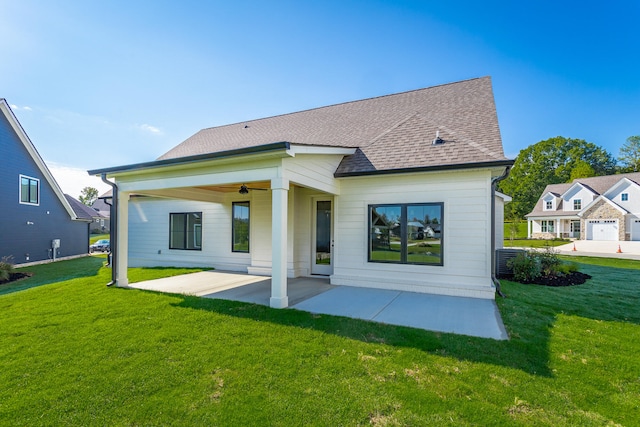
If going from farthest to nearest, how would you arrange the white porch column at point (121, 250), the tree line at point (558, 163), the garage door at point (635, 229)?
the tree line at point (558, 163) < the garage door at point (635, 229) < the white porch column at point (121, 250)

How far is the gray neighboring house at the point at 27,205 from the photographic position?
42.3 ft

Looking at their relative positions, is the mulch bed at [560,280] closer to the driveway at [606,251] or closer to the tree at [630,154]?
the driveway at [606,251]

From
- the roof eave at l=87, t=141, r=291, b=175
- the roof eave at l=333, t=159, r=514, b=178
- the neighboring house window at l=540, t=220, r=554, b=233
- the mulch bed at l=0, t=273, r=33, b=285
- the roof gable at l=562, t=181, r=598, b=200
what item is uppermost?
the roof gable at l=562, t=181, r=598, b=200

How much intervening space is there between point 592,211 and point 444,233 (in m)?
33.0

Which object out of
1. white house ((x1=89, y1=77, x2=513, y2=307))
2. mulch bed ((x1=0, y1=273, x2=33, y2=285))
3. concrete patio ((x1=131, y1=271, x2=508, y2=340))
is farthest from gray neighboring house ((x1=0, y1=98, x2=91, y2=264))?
concrete patio ((x1=131, y1=271, x2=508, y2=340))

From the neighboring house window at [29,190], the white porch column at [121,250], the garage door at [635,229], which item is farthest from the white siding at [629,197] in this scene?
the neighboring house window at [29,190]

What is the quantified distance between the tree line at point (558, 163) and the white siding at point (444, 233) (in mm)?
47586

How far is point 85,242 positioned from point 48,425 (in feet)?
64.9

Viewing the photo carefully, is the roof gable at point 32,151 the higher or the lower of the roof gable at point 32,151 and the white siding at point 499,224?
the higher

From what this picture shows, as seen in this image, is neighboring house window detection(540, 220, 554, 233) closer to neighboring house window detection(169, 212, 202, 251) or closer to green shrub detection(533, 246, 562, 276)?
green shrub detection(533, 246, 562, 276)

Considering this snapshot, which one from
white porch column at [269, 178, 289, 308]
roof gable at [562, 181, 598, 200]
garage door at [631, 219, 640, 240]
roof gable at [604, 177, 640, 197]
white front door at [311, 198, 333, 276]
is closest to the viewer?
white porch column at [269, 178, 289, 308]

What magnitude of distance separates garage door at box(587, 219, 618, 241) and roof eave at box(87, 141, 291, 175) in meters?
36.3

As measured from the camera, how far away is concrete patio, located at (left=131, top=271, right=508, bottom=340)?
4797mm

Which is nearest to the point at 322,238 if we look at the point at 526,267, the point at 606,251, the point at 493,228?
the point at 493,228
